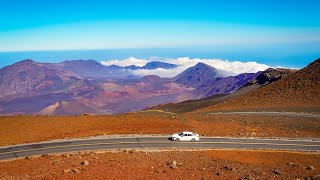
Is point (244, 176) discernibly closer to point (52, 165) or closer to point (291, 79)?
point (52, 165)

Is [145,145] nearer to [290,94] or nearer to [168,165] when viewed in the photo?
[168,165]

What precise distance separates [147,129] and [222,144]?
1265cm

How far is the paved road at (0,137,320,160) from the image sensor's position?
43188mm

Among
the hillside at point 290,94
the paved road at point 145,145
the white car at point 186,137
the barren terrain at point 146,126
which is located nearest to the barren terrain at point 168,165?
the paved road at point 145,145

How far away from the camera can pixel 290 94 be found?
3290 inches

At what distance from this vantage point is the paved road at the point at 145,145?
43188mm

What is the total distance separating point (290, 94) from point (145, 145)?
2028 inches

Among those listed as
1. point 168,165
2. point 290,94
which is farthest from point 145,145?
point 290,94

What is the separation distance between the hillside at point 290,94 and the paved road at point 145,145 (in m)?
32.3

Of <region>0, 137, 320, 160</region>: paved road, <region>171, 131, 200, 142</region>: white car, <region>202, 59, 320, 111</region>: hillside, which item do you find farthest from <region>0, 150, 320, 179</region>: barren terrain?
<region>202, 59, 320, 111</region>: hillside

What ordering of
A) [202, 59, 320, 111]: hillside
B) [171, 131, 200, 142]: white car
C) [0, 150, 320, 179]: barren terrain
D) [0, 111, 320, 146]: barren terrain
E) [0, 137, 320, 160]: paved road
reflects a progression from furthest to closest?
[202, 59, 320, 111]: hillside → [0, 111, 320, 146]: barren terrain → [171, 131, 200, 142]: white car → [0, 137, 320, 160]: paved road → [0, 150, 320, 179]: barren terrain

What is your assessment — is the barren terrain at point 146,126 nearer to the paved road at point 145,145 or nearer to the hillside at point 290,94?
the paved road at point 145,145

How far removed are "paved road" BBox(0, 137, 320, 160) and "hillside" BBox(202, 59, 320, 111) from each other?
106ft

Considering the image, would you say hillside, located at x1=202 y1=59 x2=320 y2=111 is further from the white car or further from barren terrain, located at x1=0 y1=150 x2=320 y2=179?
barren terrain, located at x1=0 y1=150 x2=320 y2=179
